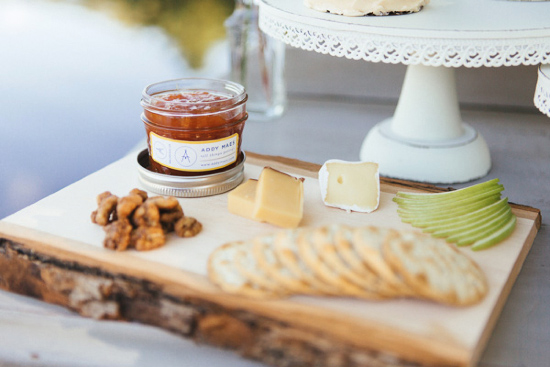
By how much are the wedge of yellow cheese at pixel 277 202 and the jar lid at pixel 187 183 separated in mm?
133

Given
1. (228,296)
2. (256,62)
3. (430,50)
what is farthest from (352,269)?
(256,62)

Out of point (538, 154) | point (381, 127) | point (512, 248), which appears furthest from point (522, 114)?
point (512, 248)

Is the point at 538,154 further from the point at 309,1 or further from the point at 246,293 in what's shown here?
the point at 246,293

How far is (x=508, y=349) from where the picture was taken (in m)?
0.93

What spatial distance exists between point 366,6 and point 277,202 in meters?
0.48

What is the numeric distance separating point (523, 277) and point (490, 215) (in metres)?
0.14

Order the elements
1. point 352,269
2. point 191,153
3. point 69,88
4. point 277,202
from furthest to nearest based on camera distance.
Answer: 1. point 69,88
2. point 191,153
3. point 277,202
4. point 352,269

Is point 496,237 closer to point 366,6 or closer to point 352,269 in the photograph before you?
point 352,269

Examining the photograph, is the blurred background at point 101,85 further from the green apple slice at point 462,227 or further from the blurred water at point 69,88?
the green apple slice at point 462,227

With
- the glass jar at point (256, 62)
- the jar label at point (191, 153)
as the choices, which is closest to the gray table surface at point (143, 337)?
the jar label at point (191, 153)

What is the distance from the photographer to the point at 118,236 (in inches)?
38.6

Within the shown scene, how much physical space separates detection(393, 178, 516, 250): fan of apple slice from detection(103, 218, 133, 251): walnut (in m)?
0.53

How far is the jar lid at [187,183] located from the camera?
1187 mm

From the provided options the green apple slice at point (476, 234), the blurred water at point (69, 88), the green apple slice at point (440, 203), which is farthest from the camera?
the blurred water at point (69, 88)
